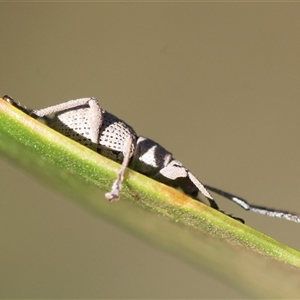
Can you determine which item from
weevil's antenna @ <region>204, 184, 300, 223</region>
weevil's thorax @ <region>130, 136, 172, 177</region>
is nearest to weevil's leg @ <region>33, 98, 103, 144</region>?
weevil's thorax @ <region>130, 136, 172, 177</region>

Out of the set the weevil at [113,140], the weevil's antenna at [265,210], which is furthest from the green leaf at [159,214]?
the weevil's antenna at [265,210]

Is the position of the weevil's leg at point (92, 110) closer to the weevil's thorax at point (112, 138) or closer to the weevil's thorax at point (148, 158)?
the weevil's thorax at point (112, 138)

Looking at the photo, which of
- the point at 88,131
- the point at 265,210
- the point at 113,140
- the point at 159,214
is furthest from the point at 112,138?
the point at 265,210

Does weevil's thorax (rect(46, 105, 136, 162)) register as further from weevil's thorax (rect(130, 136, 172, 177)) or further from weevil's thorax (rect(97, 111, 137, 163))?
weevil's thorax (rect(130, 136, 172, 177))

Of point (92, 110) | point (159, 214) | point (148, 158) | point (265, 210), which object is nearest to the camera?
point (159, 214)

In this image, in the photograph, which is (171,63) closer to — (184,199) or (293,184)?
(293,184)

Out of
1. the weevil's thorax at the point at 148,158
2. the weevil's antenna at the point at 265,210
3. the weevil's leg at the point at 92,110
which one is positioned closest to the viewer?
the weevil's leg at the point at 92,110

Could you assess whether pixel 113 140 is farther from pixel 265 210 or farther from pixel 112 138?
pixel 265 210
